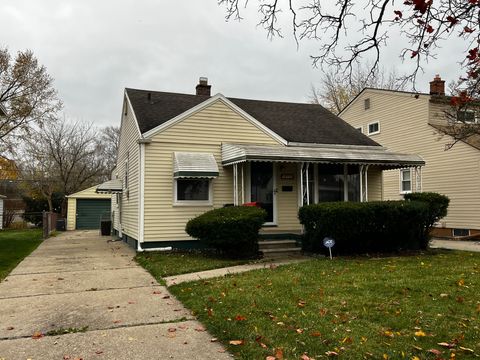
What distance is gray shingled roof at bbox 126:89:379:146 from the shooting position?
14312mm

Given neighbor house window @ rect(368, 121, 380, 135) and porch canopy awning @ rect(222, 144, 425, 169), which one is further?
neighbor house window @ rect(368, 121, 380, 135)

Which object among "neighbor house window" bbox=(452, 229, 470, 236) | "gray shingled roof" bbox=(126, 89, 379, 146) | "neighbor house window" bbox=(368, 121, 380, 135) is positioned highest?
"neighbor house window" bbox=(368, 121, 380, 135)

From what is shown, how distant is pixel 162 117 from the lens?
45.4 feet

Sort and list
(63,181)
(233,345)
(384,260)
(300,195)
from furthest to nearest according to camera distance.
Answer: (63,181) → (300,195) → (384,260) → (233,345)

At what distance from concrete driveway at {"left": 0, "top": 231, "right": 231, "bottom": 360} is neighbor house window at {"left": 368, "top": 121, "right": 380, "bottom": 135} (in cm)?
1701

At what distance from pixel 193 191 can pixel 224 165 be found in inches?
49.8

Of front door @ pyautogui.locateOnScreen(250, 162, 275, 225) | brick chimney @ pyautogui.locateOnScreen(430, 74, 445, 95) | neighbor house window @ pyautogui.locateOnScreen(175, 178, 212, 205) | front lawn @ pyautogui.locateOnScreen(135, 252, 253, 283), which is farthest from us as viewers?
brick chimney @ pyautogui.locateOnScreen(430, 74, 445, 95)

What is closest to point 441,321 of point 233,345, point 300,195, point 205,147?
point 233,345

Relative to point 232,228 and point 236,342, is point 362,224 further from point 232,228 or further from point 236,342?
point 236,342

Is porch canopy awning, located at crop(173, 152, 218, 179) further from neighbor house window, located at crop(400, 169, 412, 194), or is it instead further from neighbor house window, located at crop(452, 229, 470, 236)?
neighbor house window, located at crop(452, 229, 470, 236)

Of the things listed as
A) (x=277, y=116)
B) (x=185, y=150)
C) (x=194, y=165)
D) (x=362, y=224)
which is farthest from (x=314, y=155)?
(x=277, y=116)

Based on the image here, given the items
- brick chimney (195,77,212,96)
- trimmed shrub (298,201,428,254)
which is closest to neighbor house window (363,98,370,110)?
brick chimney (195,77,212,96)

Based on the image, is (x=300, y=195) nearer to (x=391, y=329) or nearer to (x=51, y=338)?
(x=391, y=329)

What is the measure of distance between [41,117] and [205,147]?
20.2 m
